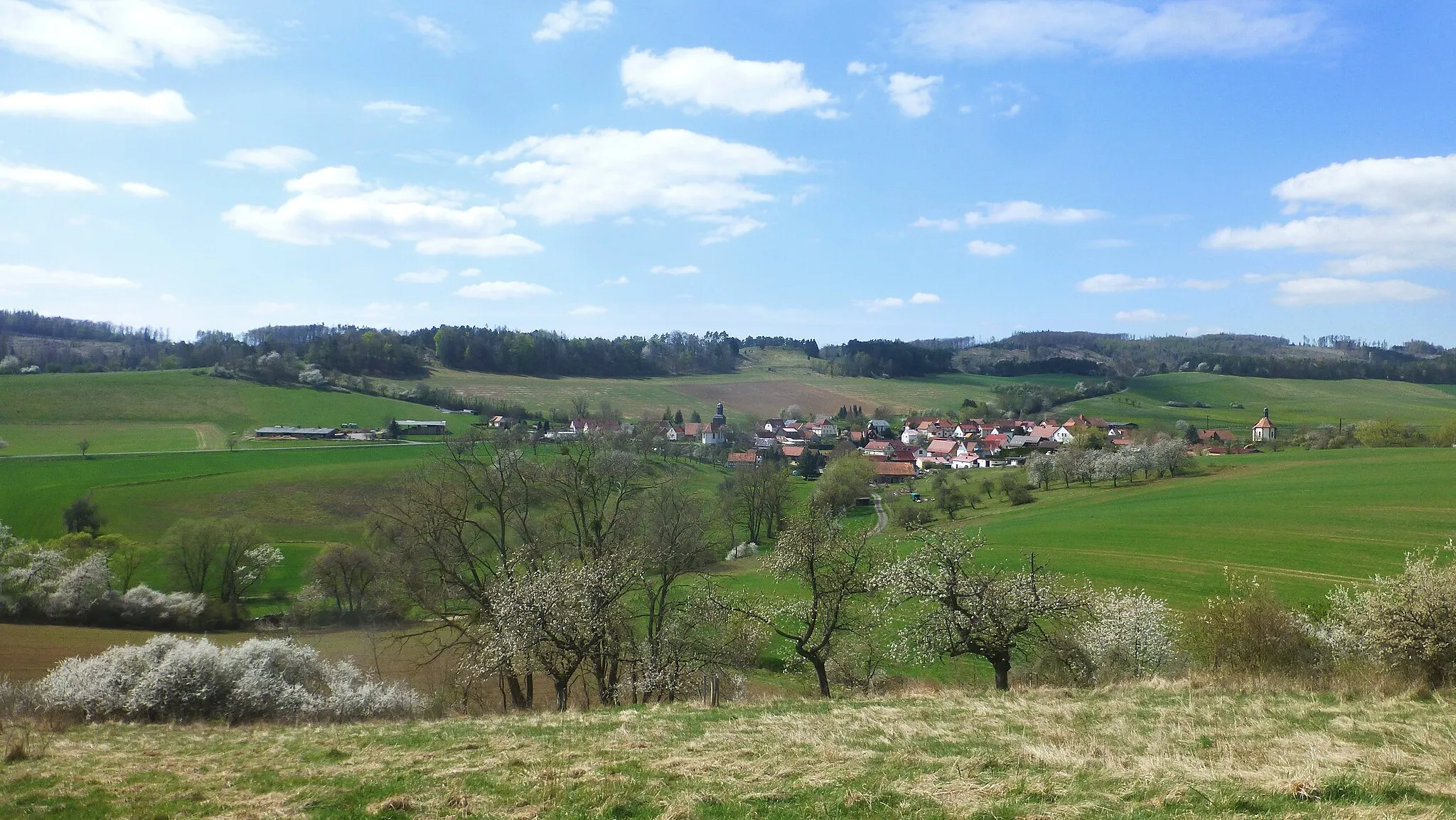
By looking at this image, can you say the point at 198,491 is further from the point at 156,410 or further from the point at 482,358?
the point at 482,358

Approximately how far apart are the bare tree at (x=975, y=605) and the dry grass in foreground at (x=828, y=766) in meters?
5.95

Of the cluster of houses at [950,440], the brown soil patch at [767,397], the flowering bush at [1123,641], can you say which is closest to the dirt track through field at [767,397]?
the brown soil patch at [767,397]

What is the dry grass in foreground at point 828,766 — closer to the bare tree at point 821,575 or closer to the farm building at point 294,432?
the bare tree at point 821,575

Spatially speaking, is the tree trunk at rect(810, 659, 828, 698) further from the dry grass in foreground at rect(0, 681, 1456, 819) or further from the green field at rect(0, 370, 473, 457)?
the green field at rect(0, 370, 473, 457)

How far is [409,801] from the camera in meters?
9.65

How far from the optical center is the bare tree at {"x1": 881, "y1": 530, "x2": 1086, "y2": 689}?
2184cm

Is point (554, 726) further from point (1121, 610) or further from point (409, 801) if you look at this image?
point (1121, 610)

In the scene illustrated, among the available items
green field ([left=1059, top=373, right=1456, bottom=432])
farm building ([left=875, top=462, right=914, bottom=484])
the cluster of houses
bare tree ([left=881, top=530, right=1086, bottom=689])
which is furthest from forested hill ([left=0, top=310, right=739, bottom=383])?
bare tree ([left=881, top=530, right=1086, bottom=689])

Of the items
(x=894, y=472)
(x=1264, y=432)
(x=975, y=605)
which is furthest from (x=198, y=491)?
(x=1264, y=432)

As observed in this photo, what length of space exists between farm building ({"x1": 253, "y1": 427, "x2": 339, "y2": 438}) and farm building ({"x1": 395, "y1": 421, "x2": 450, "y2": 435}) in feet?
25.6

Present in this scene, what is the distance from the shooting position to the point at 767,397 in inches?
6260

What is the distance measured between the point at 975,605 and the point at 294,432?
319ft

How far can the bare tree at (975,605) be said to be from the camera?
860 inches

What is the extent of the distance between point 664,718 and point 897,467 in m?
98.6
